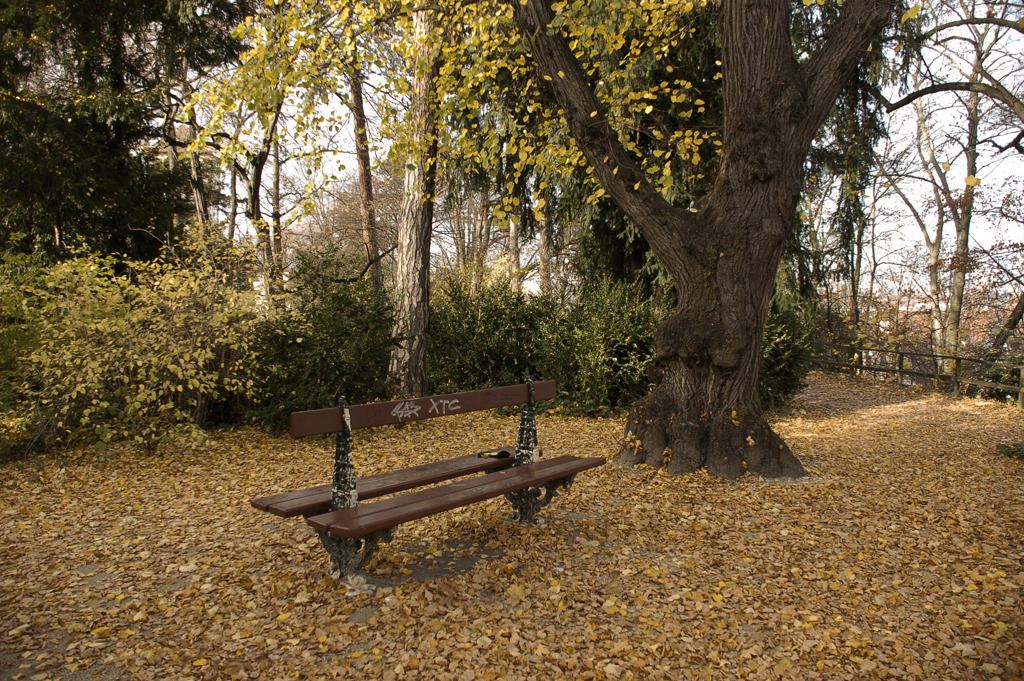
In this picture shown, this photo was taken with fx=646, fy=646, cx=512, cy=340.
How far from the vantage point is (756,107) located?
561 centimetres

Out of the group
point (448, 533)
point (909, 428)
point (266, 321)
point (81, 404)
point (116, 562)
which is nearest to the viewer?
point (116, 562)

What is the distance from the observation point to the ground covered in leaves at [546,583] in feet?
9.14

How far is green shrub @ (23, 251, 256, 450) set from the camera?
20.1 ft

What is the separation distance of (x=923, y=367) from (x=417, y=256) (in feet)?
38.8

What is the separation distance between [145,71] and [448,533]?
11.6 meters

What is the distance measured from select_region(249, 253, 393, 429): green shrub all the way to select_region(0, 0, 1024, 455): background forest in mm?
27

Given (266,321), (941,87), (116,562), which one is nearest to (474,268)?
(266,321)

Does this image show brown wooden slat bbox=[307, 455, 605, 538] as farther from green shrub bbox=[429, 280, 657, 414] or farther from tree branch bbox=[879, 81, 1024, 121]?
tree branch bbox=[879, 81, 1024, 121]

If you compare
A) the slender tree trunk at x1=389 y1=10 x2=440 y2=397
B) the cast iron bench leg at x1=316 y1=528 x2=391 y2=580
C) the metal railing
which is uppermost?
the slender tree trunk at x1=389 y1=10 x2=440 y2=397

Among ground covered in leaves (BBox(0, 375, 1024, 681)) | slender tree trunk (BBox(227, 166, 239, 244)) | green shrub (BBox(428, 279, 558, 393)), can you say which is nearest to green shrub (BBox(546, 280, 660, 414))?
green shrub (BBox(428, 279, 558, 393))

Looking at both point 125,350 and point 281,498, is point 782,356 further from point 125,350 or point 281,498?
point 125,350

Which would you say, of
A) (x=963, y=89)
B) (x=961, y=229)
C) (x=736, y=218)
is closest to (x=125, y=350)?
(x=736, y=218)

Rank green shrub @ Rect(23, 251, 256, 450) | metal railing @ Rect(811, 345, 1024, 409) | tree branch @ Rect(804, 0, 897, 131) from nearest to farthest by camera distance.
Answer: tree branch @ Rect(804, 0, 897, 131), green shrub @ Rect(23, 251, 256, 450), metal railing @ Rect(811, 345, 1024, 409)

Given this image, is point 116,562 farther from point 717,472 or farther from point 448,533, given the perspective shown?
point 717,472
